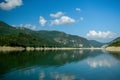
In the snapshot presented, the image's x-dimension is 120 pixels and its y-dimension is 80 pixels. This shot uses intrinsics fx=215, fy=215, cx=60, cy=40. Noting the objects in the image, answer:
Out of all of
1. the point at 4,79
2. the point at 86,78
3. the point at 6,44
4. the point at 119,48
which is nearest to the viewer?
the point at 4,79

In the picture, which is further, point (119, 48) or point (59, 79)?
point (119, 48)

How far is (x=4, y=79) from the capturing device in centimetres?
3019

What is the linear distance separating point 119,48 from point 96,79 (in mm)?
168116

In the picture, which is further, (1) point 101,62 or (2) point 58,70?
(1) point 101,62

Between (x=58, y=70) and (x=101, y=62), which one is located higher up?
(x=101, y=62)

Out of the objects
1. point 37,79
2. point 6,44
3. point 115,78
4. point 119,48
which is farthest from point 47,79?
point 119,48

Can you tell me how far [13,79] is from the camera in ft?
99.6

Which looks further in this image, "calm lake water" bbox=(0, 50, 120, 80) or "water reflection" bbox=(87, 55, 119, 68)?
"water reflection" bbox=(87, 55, 119, 68)

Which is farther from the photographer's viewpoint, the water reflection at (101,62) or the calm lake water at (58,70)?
the water reflection at (101,62)

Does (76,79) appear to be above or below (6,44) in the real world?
below

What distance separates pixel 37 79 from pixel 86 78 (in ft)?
24.5

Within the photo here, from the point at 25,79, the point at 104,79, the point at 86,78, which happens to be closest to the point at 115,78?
the point at 104,79

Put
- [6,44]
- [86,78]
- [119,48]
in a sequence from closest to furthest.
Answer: [86,78], [6,44], [119,48]

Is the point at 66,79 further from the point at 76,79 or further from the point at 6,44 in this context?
the point at 6,44
